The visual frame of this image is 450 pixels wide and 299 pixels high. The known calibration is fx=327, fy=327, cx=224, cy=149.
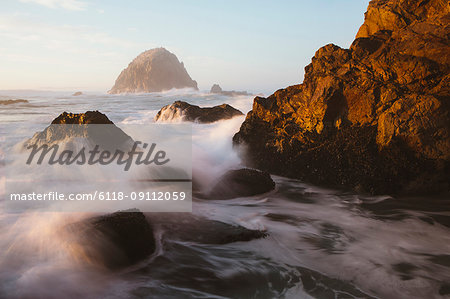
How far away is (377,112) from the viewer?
6.46m

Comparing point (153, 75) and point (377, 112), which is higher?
point (153, 75)

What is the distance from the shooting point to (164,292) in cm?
349

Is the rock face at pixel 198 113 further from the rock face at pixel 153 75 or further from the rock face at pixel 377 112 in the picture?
the rock face at pixel 153 75

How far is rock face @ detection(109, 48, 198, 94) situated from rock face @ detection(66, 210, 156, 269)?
104054mm

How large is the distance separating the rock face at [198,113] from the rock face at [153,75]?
9210 centimetres

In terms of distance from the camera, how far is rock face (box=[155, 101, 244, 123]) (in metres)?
14.0

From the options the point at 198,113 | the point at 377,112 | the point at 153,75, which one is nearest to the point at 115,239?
the point at 377,112

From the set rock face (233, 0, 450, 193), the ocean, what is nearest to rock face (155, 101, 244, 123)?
rock face (233, 0, 450, 193)

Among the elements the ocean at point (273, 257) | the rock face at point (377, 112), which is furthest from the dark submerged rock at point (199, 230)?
the rock face at point (377, 112)

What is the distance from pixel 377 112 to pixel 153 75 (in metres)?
107

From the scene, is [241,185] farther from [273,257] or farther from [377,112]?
[377,112]

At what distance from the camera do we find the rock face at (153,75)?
10612 cm

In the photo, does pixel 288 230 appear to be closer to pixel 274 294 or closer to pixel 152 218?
pixel 274 294

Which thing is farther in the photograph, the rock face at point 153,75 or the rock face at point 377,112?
the rock face at point 153,75
